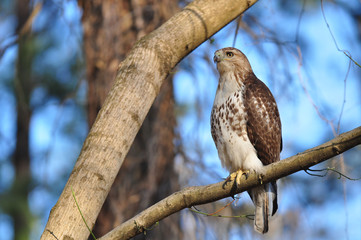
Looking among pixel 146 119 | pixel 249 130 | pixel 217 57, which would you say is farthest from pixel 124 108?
pixel 146 119

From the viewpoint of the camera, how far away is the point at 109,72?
209 inches

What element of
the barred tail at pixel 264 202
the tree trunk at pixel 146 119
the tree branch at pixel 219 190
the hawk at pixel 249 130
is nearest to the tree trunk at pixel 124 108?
the tree branch at pixel 219 190

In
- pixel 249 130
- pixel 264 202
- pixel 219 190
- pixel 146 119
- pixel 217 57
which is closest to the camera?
pixel 219 190

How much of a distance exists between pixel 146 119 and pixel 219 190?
2.62 meters

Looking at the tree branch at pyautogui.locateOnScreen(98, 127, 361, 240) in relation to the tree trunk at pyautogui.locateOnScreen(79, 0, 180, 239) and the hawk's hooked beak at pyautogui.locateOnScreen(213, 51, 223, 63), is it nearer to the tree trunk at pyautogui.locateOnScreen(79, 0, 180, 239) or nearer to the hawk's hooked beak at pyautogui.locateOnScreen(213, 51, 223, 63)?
the hawk's hooked beak at pyautogui.locateOnScreen(213, 51, 223, 63)

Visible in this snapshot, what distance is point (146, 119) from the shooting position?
5.20 meters

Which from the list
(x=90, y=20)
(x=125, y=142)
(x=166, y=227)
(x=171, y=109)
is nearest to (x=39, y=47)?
(x=90, y=20)

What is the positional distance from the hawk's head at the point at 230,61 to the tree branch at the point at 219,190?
1.54 m

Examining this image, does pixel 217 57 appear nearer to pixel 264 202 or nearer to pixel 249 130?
pixel 249 130

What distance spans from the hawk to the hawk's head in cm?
7

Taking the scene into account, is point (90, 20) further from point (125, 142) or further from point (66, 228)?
point (66, 228)

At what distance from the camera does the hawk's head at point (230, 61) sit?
414cm

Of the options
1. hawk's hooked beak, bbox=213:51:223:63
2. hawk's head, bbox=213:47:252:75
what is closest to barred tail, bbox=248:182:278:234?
hawk's head, bbox=213:47:252:75

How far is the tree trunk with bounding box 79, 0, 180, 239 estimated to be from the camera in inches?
195
